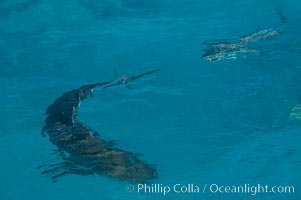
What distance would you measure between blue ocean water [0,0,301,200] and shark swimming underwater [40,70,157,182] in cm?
18

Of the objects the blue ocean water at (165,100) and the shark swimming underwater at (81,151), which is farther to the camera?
the blue ocean water at (165,100)

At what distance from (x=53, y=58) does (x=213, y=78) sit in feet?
12.8

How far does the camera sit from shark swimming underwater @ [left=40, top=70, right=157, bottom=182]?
34.2ft

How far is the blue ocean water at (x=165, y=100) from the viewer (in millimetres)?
10969

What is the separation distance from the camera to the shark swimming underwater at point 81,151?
10414 millimetres

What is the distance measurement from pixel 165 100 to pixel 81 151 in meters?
2.34

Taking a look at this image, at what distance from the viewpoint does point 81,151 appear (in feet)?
34.2

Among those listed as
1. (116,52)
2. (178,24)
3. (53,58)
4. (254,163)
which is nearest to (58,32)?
(53,58)

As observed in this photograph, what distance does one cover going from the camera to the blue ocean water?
10969 mm

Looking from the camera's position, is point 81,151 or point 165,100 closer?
point 81,151

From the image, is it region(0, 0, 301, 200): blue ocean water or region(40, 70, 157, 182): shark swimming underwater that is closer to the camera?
region(40, 70, 157, 182): shark swimming underwater

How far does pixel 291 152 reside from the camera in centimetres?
1146

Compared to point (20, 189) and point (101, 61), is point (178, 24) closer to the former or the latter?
point (101, 61)

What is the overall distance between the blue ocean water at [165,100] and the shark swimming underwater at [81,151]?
178mm
